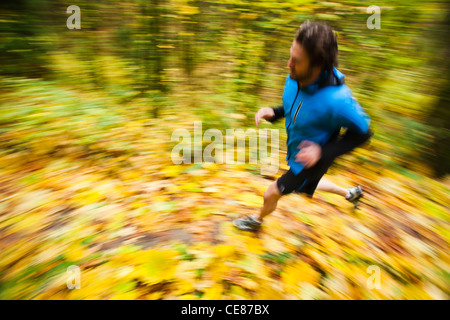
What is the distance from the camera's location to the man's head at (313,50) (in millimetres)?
1445

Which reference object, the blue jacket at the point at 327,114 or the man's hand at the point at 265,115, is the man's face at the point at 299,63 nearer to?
the blue jacket at the point at 327,114

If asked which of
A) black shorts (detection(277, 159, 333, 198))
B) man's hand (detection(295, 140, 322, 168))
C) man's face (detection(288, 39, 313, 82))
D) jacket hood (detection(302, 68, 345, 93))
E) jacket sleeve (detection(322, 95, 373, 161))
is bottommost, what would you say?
black shorts (detection(277, 159, 333, 198))

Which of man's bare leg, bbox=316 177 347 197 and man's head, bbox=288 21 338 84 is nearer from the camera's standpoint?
man's head, bbox=288 21 338 84

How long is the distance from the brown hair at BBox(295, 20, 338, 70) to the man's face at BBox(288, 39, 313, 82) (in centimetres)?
2

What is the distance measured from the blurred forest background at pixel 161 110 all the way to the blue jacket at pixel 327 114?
1.04 m

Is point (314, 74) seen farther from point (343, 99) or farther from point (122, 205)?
point (122, 205)

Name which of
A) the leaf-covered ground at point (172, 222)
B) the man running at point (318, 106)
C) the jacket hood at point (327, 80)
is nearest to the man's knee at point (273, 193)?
the man running at point (318, 106)

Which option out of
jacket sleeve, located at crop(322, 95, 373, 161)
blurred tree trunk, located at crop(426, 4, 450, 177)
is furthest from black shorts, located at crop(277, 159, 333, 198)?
blurred tree trunk, located at crop(426, 4, 450, 177)

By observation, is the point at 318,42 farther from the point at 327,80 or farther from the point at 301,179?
the point at 301,179

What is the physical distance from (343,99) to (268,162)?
1945 mm

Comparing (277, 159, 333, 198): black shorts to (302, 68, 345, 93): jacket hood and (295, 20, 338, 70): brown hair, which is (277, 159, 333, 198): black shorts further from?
(295, 20, 338, 70): brown hair

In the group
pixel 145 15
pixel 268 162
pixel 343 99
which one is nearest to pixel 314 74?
pixel 343 99

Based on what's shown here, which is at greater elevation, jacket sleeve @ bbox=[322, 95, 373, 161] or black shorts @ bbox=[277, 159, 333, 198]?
jacket sleeve @ bbox=[322, 95, 373, 161]

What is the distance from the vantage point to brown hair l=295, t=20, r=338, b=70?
56.8 inches
